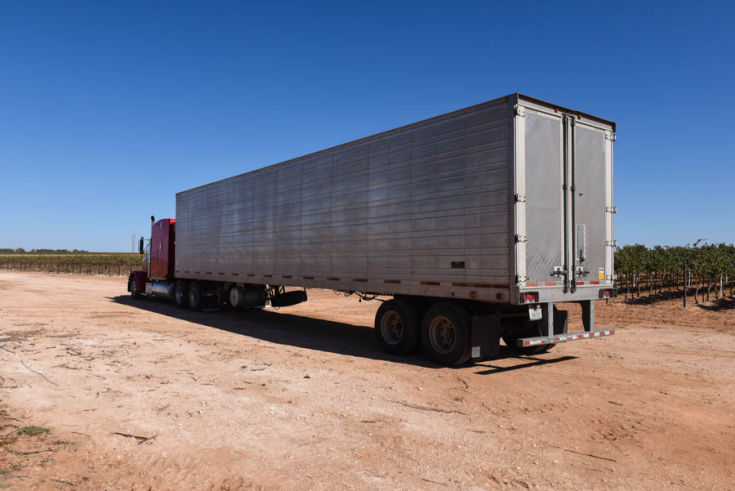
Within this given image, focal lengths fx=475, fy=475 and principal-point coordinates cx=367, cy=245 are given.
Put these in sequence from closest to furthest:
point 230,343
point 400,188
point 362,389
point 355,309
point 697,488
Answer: point 697,488 < point 362,389 < point 400,188 < point 230,343 < point 355,309

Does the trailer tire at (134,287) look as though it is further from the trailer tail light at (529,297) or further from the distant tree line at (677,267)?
the distant tree line at (677,267)

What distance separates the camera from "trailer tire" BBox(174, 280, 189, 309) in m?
19.5

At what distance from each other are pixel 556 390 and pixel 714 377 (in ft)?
10.3

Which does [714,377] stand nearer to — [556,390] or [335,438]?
[556,390]

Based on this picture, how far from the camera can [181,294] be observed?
64.8 ft

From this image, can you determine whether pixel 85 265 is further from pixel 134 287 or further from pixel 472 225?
pixel 472 225

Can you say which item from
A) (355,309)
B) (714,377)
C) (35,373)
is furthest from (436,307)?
(355,309)

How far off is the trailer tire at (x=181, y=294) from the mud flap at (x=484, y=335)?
1434cm

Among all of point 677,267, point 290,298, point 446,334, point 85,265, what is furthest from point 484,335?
point 85,265

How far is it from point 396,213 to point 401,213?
146 millimetres

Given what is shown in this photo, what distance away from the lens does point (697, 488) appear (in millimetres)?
4031

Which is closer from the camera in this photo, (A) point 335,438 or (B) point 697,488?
(B) point 697,488

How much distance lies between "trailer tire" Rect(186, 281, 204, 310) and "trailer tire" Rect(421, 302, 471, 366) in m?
11.8

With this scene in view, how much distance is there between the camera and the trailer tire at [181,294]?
19531mm
